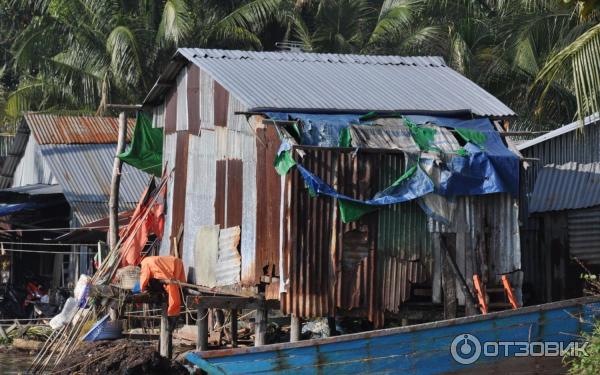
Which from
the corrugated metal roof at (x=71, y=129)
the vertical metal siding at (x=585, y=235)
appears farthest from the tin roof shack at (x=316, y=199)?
the corrugated metal roof at (x=71, y=129)

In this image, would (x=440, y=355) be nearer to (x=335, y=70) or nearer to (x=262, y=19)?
(x=335, y=70)

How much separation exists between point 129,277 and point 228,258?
181 centimetres

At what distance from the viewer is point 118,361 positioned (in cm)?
1496

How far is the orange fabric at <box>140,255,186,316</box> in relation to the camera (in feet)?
53.6

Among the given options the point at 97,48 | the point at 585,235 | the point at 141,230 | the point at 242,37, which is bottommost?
the point at 585,235

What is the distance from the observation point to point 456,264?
1508cm

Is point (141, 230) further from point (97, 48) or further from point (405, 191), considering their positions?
point (97, 48)

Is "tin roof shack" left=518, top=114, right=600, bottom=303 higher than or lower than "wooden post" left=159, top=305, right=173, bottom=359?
higher

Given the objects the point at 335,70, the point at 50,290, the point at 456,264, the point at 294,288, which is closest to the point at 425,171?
the point at 456,264

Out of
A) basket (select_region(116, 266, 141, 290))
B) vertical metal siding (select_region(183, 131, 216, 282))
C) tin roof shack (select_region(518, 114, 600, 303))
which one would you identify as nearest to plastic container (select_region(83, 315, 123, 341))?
basket (select_region(116, 266, 141, 290))

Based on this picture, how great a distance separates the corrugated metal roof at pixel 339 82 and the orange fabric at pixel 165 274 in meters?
2.94

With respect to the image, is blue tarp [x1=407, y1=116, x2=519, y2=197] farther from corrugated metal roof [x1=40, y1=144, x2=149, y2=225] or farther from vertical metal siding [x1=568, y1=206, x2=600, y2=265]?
corrugated metal roof [x1=40, y1=144, x2=149, y2=225]

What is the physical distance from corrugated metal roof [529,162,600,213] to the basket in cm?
719

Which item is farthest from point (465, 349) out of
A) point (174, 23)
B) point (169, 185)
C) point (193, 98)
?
point (174, 23)
